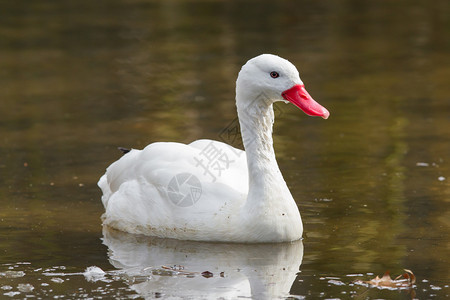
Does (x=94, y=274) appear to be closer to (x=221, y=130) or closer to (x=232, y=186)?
(x=232, y=186)

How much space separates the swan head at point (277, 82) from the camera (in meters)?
8.41

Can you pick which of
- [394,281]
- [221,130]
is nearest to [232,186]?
[394,281]

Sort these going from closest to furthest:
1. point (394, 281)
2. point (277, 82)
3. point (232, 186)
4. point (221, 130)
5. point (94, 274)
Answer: point (394, 281) < point (94, 274) < point (277, 82) < point (232, 186) < point (221, 130)

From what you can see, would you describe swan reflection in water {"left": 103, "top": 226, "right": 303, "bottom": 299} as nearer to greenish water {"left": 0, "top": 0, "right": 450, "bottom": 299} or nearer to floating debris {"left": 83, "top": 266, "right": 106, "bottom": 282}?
greenish water {"left": 0, "top": 0, "right": 450, "bottom": 299}

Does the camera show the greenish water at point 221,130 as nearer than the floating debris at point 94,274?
No

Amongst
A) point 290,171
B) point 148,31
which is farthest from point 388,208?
point 148,31

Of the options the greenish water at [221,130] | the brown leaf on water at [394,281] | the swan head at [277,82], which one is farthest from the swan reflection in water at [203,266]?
the swan head at [277,82]

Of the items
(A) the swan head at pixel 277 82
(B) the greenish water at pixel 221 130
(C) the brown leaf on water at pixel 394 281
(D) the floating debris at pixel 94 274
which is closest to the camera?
(C) the brown leaf on water at pixel 394 281

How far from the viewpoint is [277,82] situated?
841 centimetres

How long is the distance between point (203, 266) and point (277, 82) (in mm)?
1669

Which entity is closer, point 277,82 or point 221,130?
point 277,82

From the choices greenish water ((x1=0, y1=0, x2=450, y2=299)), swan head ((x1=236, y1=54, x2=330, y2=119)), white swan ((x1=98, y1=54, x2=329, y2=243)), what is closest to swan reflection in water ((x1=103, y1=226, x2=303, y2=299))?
greenish water ((x1=0, y1=0, x2=450, y2=299))

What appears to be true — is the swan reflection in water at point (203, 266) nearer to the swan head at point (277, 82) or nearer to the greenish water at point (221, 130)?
the greenish water at point (221, 130)

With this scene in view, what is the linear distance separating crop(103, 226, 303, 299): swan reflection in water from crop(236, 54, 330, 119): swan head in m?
1.19
